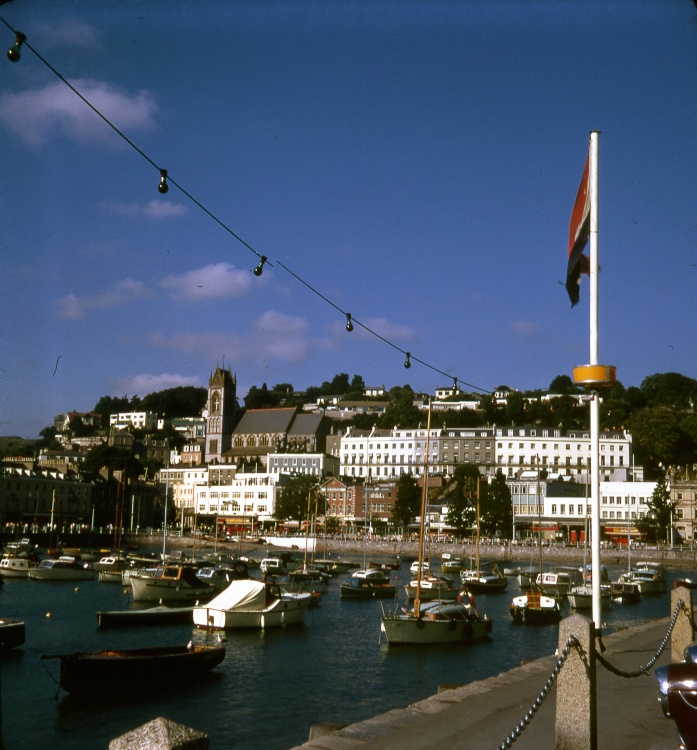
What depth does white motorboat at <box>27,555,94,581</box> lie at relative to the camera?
5219cm

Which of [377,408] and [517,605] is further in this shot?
[377,408]

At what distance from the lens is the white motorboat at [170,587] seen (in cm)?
3834

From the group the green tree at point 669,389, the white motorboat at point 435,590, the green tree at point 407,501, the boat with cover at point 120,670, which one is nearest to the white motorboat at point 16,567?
the white motorboat at point 435,590

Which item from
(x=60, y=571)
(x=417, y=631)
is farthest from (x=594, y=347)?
(x=60, y=571)

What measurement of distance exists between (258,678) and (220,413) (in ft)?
441

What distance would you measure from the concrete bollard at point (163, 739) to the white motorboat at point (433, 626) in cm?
2391

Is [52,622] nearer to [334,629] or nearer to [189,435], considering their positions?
[334,629]

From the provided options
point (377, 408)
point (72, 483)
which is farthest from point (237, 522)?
point (377, 408)

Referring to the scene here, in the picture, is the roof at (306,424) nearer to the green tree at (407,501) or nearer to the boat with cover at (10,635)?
the green tree at (407,501)

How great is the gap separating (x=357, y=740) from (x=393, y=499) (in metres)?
99.6

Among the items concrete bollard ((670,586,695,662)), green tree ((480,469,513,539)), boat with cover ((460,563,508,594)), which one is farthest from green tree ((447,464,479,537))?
concrete bollard ((670,586,695,662))

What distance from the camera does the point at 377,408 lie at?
577 ft

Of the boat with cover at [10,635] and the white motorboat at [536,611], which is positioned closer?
the boat with cover at [10,635]

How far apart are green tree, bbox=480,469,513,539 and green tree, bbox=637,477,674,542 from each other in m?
13.7
